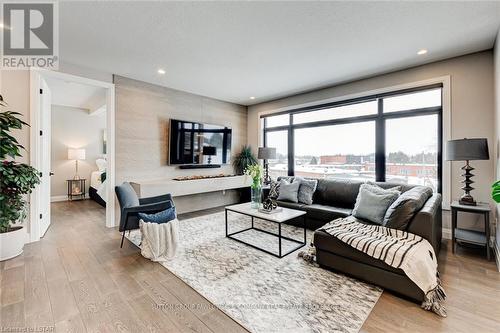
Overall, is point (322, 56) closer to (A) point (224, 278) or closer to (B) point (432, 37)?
(B) point (432, 37)

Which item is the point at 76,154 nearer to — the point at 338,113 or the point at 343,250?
the point at 338,113

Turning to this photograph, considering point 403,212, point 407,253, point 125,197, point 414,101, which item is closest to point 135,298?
point 125,197

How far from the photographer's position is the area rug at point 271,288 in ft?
5.55

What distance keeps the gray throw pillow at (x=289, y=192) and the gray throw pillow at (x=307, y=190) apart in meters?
0.07

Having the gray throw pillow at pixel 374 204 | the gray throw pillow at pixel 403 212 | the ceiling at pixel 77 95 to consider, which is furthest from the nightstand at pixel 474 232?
the ceiling at pixel 77 95

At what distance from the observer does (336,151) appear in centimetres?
484

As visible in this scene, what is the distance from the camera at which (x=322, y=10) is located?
7.41ft

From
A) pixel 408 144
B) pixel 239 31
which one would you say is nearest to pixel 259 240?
pixel 239 31

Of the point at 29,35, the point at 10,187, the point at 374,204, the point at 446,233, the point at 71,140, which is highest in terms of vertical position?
the point at 29,35

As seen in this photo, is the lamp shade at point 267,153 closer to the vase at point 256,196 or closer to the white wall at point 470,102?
the vase at point 256,196

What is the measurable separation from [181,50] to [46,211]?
3.54 metres

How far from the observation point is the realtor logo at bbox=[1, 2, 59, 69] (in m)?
2.22

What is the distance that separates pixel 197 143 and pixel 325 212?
10.3 feet

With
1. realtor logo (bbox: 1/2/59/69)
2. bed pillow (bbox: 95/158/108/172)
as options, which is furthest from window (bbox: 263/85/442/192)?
bed pillow (bbox: 95/158/108/172)
